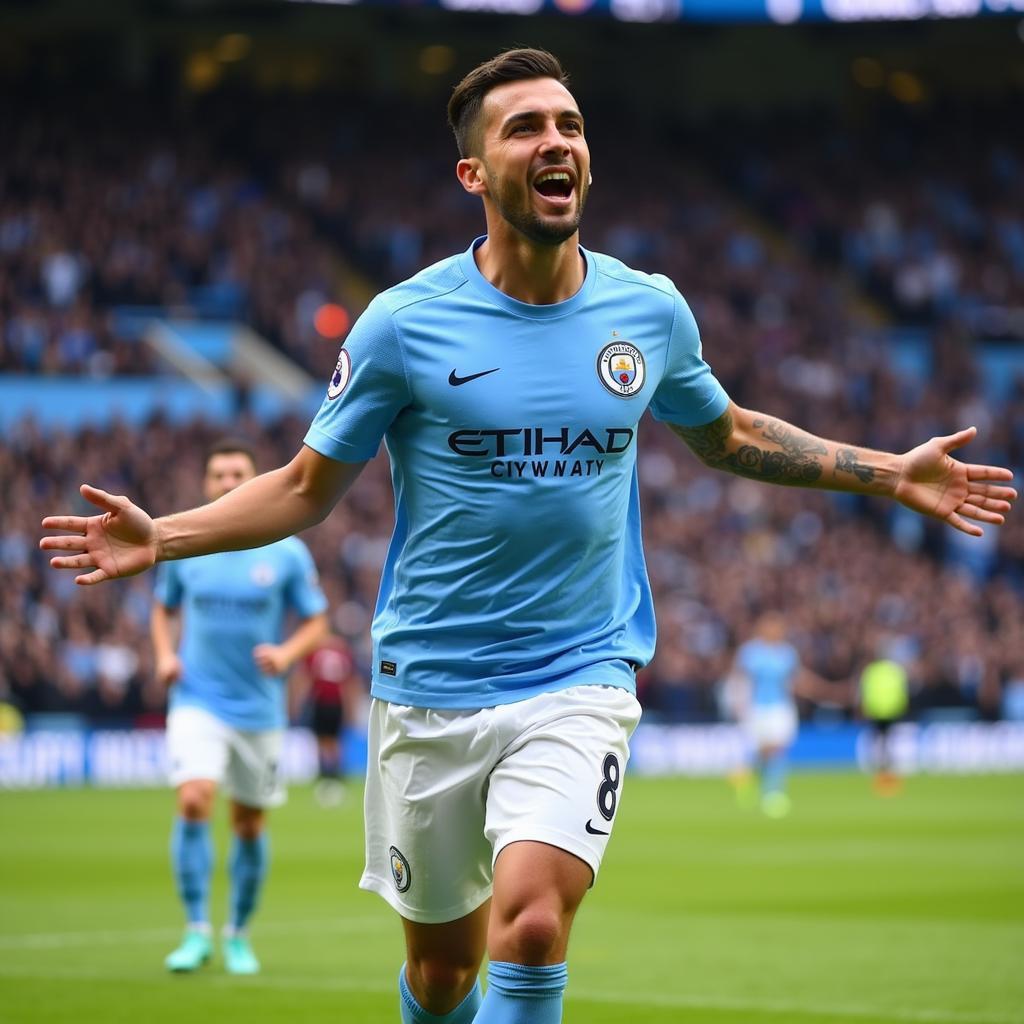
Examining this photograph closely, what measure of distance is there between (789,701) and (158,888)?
12.2 m

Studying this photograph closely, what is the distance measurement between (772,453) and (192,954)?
18.2 feet

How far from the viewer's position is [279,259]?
3597 centimetres

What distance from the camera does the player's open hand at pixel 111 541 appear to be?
5285 millimetres

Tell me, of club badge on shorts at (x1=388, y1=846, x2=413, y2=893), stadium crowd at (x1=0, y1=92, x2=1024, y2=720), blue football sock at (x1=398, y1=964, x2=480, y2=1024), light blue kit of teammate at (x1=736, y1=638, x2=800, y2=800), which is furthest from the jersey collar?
stadium crowd at (x1=0, y1=92, x2=1024, y2=720)

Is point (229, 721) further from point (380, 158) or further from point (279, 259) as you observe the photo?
point (380, 158)

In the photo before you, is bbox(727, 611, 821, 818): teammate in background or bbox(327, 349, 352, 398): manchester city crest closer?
bbox(327, 349, 352, 398): manchester city crest

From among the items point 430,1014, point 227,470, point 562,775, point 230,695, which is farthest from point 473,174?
point 230,695

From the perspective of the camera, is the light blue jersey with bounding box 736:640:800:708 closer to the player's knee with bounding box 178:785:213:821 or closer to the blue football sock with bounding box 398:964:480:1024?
the player's knee with bounding box 178:785:213:821

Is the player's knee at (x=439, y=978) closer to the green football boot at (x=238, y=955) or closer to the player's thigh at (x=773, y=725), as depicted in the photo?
the green football boot at (x=238, y=955)

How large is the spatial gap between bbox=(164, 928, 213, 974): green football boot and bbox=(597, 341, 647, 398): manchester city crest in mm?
5878

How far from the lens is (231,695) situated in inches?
437

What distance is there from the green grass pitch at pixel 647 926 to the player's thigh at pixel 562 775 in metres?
3.79

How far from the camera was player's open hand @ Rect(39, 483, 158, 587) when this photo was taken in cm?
529

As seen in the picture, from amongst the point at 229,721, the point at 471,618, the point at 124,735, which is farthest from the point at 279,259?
the point at 471,618
